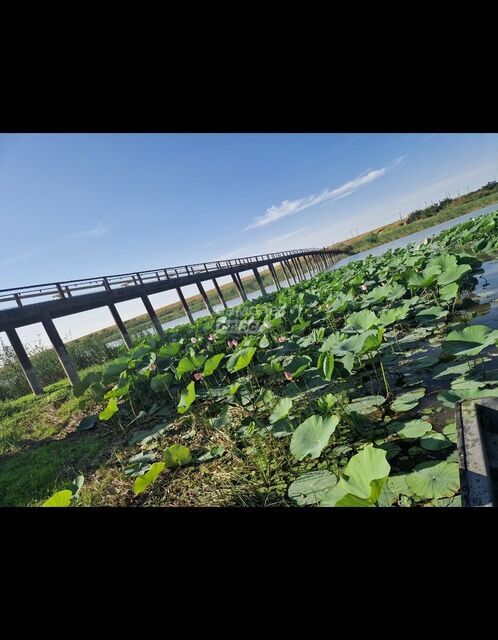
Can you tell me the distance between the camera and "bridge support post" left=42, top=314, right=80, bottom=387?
28.6 feet

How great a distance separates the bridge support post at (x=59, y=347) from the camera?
873cm

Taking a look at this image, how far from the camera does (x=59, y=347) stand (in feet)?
28.7

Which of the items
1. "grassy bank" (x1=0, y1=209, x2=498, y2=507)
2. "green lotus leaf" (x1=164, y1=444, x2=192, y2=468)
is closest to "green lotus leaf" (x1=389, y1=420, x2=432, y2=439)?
"grassy bank" (x1=0, y1=209, x2=498, y2=507)

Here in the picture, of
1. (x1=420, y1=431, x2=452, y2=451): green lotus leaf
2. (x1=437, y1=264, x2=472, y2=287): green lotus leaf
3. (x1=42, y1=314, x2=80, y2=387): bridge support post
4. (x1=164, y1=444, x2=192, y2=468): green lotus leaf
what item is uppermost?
(x1=42, y1=314, x2=80, y2=387): bridge support post

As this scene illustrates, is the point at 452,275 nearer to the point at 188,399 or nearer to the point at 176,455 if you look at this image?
the point at 188,399

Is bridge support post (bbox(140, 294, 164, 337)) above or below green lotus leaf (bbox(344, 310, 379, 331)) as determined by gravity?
above

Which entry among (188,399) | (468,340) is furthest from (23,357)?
(468,340)

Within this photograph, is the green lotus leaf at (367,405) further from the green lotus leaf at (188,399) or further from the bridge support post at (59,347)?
the bridge support post at (59,347)

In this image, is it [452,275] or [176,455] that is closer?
[176,455]

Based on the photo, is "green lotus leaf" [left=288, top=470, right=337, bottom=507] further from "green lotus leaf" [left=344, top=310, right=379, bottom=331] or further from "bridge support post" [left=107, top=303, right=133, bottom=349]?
"bridge support post" [left=107, top=303, right=133, bottom=349]
